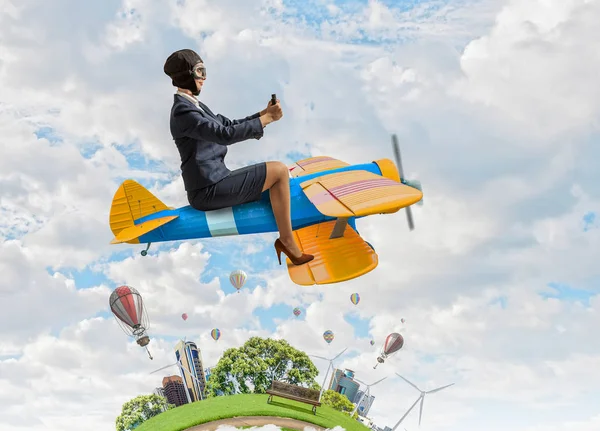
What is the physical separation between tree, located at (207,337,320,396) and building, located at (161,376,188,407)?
115cm

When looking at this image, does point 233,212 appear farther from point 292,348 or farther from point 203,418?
point 292,348

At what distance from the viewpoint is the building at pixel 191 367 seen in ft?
39.8

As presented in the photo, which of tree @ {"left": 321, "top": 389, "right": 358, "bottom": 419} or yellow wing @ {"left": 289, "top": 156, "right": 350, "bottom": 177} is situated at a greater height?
yellow wing @ {"left": 289, "top": 156, "right": 350, "bottom": 177}

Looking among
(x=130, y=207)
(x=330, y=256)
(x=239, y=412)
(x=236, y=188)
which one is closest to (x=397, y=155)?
(x=330, y=256)

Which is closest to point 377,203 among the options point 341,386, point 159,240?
point 159,240

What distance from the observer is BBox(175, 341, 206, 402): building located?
12130mm

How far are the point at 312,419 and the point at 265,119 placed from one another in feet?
24.8

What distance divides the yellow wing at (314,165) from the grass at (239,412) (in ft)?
17.8

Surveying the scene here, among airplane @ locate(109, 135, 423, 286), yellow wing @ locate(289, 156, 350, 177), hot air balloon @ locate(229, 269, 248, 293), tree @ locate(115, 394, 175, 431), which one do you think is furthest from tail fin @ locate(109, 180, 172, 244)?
tree @ locate(115, 394, 175, 431)

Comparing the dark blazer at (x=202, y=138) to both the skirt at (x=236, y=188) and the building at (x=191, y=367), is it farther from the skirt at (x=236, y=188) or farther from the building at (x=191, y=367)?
the building at (x=191, y=367)

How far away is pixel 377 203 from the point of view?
15.8 ft

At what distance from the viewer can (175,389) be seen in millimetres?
15719

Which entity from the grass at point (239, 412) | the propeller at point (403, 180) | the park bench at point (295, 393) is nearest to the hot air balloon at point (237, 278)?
the propeller at point (403, 180)

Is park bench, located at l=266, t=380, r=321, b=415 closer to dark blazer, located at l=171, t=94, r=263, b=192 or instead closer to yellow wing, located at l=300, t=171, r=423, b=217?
yellow wing, located at l=300, t=171, r=423, b=217
